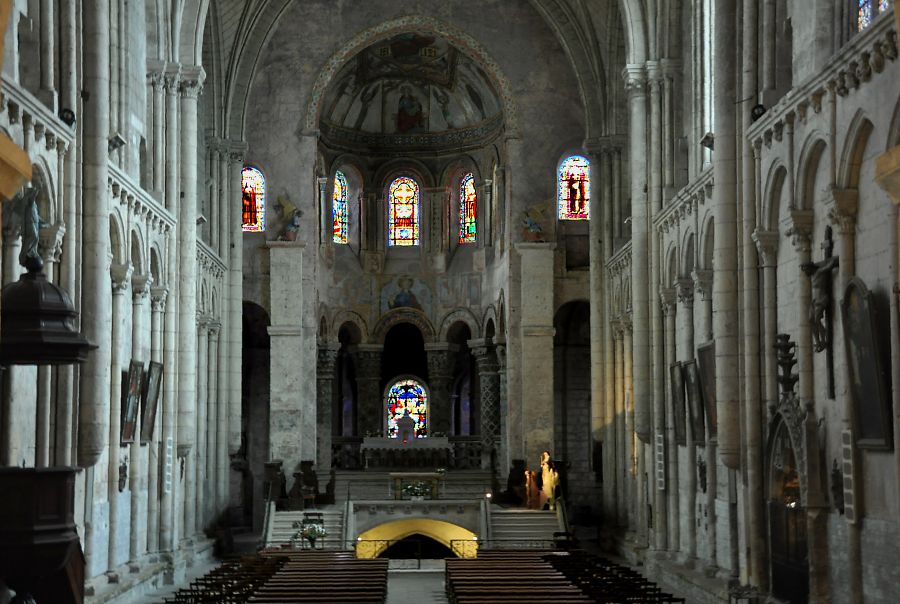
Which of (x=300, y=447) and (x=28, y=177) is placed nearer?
(x=28, y=177)

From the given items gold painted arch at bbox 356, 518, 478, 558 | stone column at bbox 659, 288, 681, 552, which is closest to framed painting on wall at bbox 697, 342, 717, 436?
stone column at bbox 659, 288, 681, 552

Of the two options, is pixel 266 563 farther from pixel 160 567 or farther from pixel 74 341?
→ pixel 74 341

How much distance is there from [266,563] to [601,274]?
633 inches

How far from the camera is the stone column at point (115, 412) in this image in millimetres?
25812

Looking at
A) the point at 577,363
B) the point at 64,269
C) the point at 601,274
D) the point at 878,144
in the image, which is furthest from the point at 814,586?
the point at 577,363

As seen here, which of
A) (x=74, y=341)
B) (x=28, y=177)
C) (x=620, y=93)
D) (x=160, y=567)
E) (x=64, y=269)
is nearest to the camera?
(x=28, y=177)

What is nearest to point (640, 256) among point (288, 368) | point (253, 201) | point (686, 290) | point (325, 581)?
point (686, 290)

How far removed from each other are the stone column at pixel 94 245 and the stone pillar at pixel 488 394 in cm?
2522

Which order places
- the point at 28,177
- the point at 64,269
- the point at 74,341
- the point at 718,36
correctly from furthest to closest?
1. the point at 718,36
2. the point at 64,269
3. the point at 74,341
4. the point at 28,177

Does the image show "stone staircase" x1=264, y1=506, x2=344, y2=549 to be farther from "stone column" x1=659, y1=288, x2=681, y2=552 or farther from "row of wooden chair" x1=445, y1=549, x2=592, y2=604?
"stone column" x1=659, y1=288, x2=681, y2=552

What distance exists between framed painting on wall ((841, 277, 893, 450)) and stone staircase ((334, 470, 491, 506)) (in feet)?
84.0

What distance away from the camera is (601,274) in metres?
41.5

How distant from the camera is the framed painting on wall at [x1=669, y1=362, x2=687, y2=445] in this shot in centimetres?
2969

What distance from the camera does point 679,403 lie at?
97.6ft
